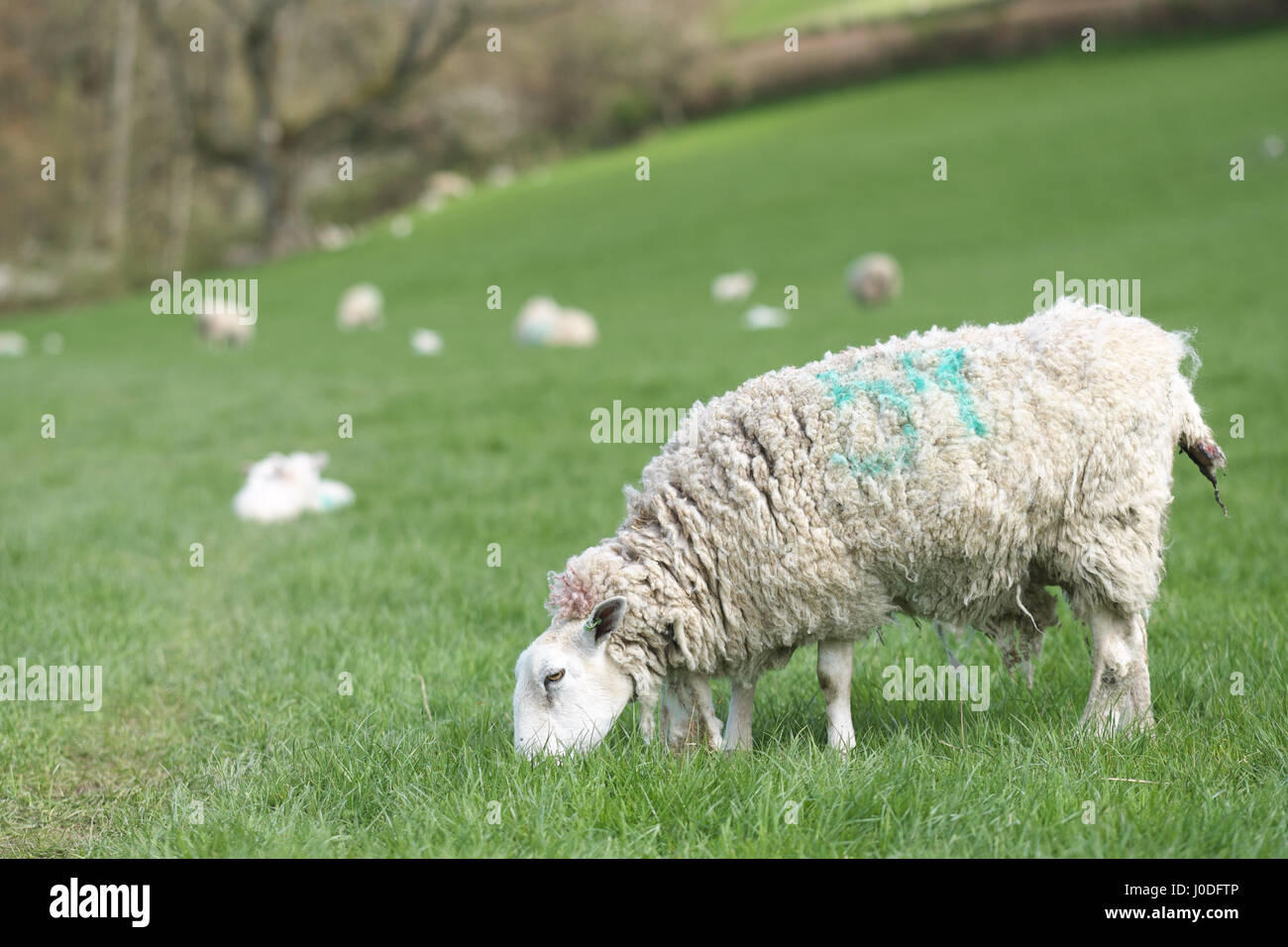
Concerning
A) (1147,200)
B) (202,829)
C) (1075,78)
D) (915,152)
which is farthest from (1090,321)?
(1075,78)

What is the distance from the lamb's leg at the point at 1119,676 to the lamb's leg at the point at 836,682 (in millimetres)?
746

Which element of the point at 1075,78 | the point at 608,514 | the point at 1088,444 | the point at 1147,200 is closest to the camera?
the point at 1088,444

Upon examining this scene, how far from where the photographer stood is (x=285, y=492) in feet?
26.1

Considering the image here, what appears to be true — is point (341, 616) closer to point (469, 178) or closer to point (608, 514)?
point (608, 514)

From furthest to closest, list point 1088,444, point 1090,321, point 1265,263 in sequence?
point 1265,263 < point 1090,321 < point 1088,444

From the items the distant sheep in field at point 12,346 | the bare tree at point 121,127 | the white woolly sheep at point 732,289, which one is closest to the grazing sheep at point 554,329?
the white woolly sheep at point 732,289

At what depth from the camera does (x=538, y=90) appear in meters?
44.9

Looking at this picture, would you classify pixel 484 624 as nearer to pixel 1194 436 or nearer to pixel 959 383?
pixel 959 383

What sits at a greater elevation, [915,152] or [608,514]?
[915,152]

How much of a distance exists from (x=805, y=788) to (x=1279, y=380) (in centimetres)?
803

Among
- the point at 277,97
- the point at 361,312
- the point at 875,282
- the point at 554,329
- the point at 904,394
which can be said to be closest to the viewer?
the point at 904,394

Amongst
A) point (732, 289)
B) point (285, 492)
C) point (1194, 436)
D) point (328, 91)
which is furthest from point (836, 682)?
point (328, 91)

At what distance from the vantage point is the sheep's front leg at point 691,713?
12.4 feet

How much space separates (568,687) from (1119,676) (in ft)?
5.68
